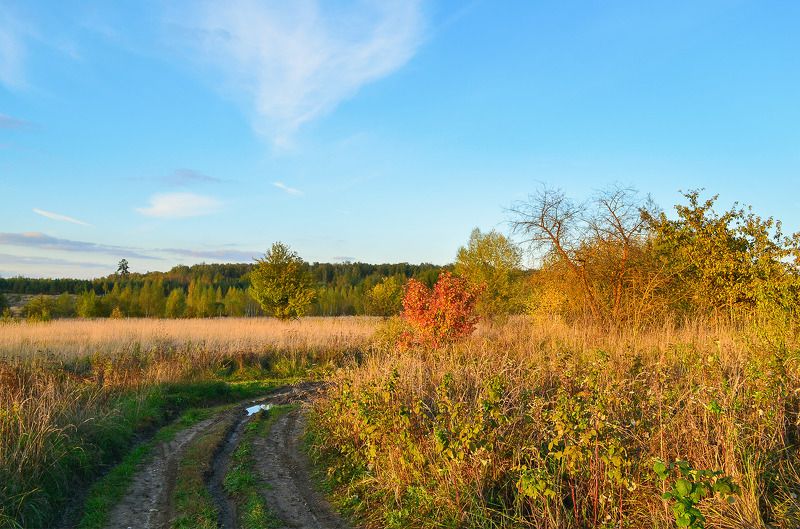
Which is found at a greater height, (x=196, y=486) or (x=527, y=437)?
(x=527, y=437)

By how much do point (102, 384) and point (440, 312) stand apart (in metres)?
Answer: 8.69

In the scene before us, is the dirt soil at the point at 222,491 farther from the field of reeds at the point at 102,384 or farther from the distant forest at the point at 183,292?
the distant forest at the point at 183,292

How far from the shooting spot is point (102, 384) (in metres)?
13.3

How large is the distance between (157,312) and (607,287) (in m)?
61.4

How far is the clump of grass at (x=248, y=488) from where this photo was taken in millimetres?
6153

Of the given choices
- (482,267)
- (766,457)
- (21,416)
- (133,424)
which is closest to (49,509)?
(21,416)

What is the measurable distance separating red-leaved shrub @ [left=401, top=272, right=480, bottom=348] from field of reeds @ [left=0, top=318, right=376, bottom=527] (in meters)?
2.63

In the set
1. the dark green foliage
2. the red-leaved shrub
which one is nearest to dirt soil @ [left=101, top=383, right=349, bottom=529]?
the red-leaved shrub

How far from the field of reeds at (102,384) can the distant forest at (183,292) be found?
1224cm

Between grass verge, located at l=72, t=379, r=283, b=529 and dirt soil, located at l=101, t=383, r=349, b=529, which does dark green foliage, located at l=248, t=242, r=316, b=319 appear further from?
dirt soil, located at l=101, t=383, r=349, b=529

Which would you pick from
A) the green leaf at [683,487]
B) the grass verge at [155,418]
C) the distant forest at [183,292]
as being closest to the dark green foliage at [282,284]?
the distant forest at [183,292]

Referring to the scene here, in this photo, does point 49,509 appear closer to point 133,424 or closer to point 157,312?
point 133,424

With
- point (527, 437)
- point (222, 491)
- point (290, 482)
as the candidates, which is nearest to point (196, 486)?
point (222, 491)

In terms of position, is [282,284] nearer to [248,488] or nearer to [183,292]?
[248,488]
